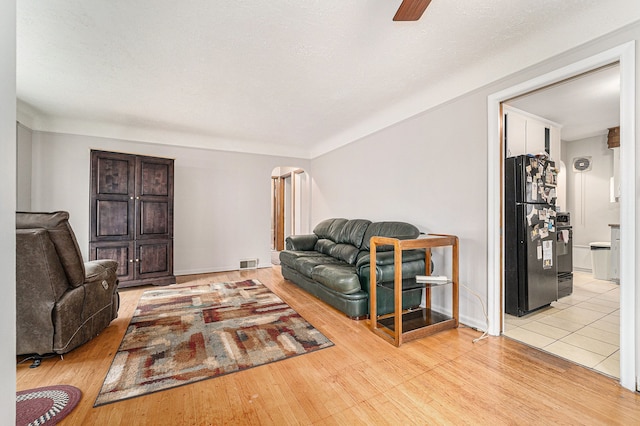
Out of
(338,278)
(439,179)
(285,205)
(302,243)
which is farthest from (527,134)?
(285,205)

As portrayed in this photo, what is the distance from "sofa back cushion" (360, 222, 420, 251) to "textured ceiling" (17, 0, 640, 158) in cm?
143

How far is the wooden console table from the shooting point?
7.62 feet

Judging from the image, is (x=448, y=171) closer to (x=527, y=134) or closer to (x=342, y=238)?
(x=527, y=134)

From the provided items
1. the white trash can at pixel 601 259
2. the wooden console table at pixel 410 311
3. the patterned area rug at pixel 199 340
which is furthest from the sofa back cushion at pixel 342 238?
the white trash can at pixel 601 259

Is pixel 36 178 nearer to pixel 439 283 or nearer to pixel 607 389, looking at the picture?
pixel 439 283

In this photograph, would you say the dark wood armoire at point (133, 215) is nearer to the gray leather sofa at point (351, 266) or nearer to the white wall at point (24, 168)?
the white wall at point (24, 168)

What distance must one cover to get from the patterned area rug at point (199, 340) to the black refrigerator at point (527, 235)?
2.29 metres

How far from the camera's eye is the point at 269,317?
291 centimetres

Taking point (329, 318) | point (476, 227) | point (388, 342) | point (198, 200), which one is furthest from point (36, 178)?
point (476, 227)

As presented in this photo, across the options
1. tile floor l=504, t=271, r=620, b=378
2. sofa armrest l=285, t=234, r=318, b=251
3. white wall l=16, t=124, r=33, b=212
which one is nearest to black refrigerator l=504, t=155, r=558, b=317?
tile floor l=504, t=271, r=620, b=378

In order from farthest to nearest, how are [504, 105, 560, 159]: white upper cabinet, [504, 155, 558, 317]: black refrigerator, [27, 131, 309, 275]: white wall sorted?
[27, 131, 309, 275]: white wall, [504, 105, 560, 159]: white upper cabinet, [504, 155, 558, 317]: black refrigerator

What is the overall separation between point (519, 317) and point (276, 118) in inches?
160

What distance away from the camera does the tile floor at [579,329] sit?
7.00ft

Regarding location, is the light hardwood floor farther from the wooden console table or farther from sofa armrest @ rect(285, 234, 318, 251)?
sofa armrest @ rect(285, 234, 318, 251)
